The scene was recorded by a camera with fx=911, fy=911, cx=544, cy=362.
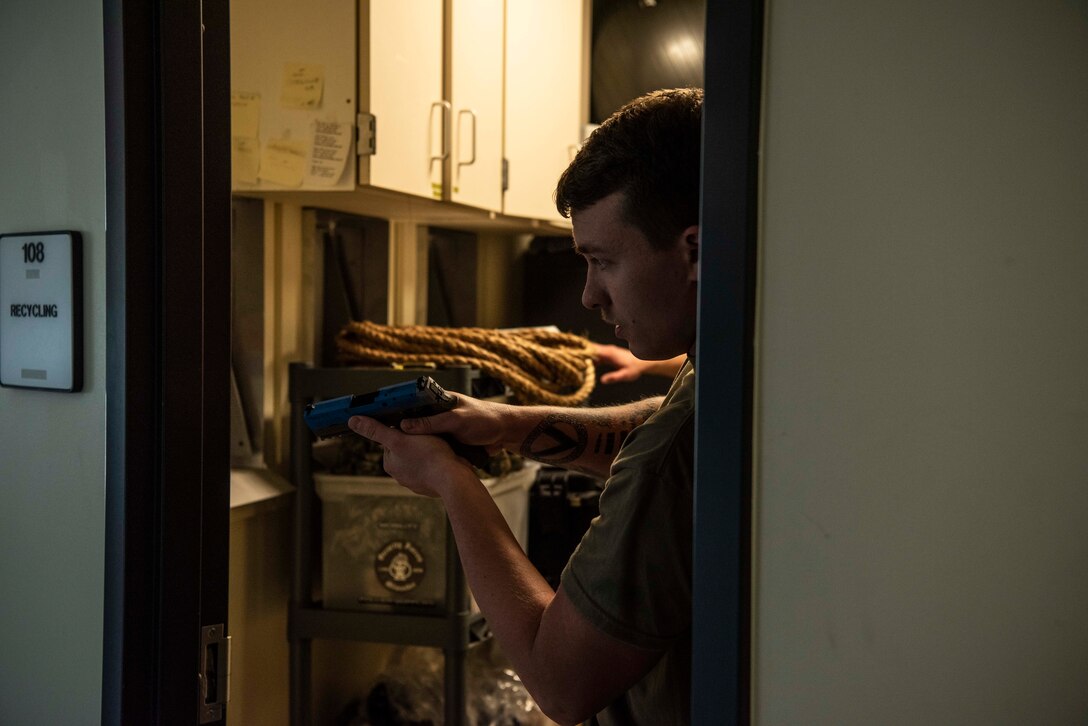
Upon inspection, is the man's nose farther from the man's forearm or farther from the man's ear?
the man's forearm

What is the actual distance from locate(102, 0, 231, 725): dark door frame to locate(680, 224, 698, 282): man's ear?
0.52 metres

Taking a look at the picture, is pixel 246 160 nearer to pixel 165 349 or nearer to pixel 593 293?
pixel 165 349

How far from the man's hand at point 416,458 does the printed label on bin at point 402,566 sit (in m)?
0.78

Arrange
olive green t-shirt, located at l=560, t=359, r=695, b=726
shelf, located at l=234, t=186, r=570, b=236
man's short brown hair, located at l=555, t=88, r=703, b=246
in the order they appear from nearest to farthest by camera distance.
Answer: olive green t-shirt, located at l=560, t=359, r=695, b=726
man's short brown hair, located at l=555, t=88, r=703, b=246
shelf, located at l=234, t=186, r=570, b=236

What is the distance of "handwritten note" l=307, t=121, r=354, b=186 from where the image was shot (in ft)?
5.42

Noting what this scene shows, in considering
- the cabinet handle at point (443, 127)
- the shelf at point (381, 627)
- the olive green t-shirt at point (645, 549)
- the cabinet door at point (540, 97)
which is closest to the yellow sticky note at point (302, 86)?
the cabinet handle at point (443, 127)

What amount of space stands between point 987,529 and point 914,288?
16 centimetres

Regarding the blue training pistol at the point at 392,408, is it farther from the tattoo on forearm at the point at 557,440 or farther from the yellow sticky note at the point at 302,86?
the yellow sticky note at the point at 302,86

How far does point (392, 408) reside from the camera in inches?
42.3

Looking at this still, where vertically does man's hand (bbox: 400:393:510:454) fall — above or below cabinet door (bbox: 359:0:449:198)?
below

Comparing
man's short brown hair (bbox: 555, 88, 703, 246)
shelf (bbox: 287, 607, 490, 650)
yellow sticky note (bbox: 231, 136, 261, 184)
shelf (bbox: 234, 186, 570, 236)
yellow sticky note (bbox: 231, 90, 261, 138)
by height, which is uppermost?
yellow sticky note (bbox: 231, 90, 261, 138)

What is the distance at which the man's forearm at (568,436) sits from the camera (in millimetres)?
1249

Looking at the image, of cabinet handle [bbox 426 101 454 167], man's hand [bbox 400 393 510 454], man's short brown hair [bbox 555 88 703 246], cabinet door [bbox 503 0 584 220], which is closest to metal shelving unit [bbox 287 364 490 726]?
cabinet handle [bbox 426 101 454 167]

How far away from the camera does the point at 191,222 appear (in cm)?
97
